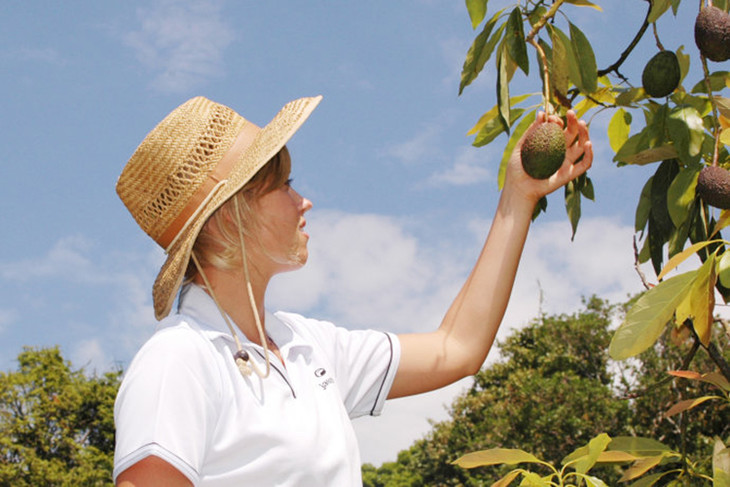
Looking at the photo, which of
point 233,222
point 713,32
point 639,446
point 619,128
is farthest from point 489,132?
point 639,446

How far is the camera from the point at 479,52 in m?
2.03

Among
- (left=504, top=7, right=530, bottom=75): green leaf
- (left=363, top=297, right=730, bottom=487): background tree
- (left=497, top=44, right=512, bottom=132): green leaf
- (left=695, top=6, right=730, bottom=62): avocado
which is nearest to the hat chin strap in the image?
(left=497, top=44, right=512, bottom=132): green leaf

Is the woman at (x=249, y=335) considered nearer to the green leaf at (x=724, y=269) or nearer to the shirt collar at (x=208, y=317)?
the shirt collar at (x=208, y=317)

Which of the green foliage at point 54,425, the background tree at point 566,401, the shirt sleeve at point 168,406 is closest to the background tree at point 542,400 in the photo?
the background tree at point 566,401

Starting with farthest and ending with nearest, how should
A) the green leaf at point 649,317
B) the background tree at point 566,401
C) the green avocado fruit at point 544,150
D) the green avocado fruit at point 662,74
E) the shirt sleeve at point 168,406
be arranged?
the background tree at point 566,401 → the green avocado fruit at point 662,74 → the green avocado fruit at point 544,150 → the green leaf at point 649,317 → the shirt sleeve at point 168,406

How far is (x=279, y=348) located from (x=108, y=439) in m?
22.7

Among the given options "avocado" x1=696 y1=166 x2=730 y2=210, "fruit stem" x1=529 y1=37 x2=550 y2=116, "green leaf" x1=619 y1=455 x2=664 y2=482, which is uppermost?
"fruit stem" x1=529 y1=37 x2=550 y2=116

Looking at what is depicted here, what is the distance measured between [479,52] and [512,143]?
10.4 inches

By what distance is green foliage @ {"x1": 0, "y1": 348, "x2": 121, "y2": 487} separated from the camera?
2098 cm

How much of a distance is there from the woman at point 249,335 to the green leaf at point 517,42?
17 cm

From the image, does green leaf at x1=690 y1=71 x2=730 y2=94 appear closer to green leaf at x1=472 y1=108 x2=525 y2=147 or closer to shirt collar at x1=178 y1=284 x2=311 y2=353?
green leaf at x1=472 y1=108 x2=525 y2=147

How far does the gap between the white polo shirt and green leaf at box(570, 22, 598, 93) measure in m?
0.90

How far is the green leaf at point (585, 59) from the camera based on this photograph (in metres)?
2.04

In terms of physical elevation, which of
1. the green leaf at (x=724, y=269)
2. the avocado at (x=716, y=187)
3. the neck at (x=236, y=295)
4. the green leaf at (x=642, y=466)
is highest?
the neck at (x=236, y=295)
